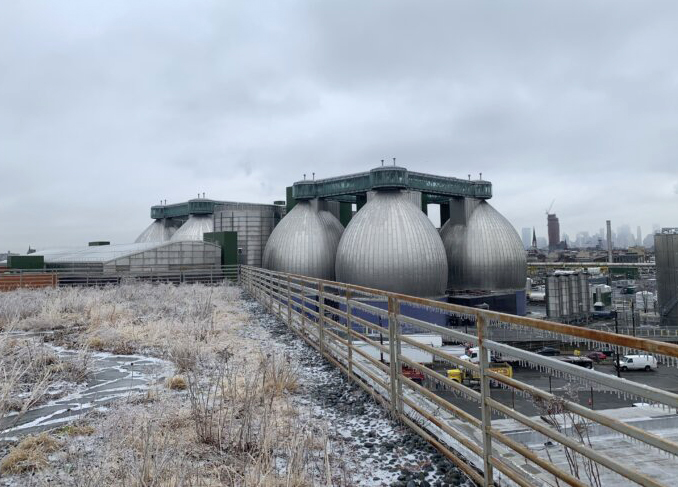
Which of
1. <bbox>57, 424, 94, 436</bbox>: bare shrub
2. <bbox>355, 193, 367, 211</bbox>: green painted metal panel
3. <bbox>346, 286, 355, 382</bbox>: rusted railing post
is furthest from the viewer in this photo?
<bbox>355, 193, 367, 211</bbox>: green painted metal panel

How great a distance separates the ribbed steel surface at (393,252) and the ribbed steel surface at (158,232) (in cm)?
4753

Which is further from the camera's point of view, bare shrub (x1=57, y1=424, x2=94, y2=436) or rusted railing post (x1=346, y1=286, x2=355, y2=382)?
rusted railing post (x1=346, y1=286, x2=355, y2=382)

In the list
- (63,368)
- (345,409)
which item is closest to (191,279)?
(63,368)

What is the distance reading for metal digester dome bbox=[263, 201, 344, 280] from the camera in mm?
46875

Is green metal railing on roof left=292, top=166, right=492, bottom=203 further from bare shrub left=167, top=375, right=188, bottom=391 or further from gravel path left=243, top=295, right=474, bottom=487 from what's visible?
bare shrub left=167, top=375, right=188, bottom=391

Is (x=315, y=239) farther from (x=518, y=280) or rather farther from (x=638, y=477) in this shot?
(x=638, y=477)

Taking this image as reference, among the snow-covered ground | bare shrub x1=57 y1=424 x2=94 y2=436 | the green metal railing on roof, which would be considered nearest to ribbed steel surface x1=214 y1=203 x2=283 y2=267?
the green metal railing on roof

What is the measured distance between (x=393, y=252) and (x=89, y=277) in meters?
25.1

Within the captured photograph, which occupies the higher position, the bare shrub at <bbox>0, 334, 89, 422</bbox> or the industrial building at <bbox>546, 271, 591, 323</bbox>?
the bare shrub at <bbox>0, 334, 89, 422</bbox>

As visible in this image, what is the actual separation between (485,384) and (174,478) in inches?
Answer: 97.7

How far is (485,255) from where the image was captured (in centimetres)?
4941

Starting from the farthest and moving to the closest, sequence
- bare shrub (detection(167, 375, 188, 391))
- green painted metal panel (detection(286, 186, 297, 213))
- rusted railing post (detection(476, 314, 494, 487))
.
A: green painted metal panel (detection(286, 186, 297, 213))
bare shrub (detection(167, 375, 188, 391))
rusted railing post (detection(476, 314, 494, 487))

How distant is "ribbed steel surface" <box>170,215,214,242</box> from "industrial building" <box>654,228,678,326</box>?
190ft

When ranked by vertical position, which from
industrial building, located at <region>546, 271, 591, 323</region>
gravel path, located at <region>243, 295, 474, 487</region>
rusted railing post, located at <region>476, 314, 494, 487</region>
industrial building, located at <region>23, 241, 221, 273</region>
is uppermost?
industrial building, located at <region>23, 241, 221, 273</region>
